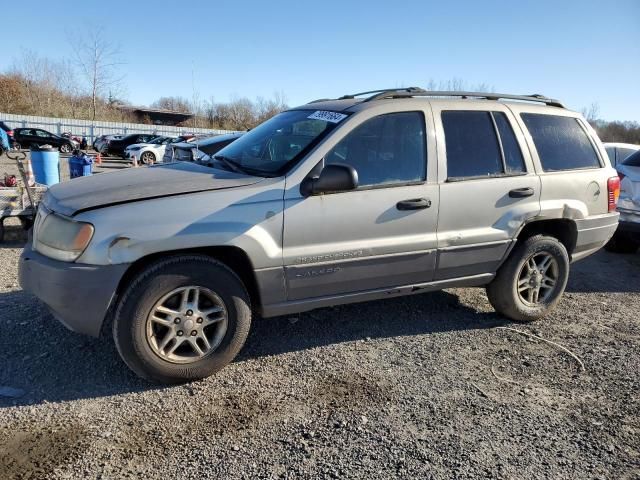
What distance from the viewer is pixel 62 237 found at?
3139 millimetres

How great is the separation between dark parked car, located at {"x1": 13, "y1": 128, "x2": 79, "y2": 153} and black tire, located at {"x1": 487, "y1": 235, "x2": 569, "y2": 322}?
2935cm

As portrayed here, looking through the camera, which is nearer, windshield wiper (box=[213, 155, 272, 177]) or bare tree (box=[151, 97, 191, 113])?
windshield wiper (box=[213, 155, 272, 177])

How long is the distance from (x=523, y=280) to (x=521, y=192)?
2.73ft

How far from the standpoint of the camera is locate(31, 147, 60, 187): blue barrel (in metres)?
8.41

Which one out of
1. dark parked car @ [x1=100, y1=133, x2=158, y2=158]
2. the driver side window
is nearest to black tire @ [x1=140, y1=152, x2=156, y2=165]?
dark parked car @ [x1=100, y1=133, x2=158, y2=158]

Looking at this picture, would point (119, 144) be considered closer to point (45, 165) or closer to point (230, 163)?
point (45, 165)

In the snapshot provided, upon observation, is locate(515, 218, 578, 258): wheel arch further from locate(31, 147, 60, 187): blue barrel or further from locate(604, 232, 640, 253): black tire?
locate(31, 147, 60, 187): blue barrel

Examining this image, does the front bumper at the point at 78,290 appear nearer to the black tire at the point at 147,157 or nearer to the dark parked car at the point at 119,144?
the black tire at the point at 147,157

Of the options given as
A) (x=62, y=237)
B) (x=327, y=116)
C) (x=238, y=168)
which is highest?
(x=327, y=116)

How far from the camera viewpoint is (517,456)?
2.77 m

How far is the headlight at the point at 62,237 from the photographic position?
304 centimetres

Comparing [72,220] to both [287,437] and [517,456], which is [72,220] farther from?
[517,456]

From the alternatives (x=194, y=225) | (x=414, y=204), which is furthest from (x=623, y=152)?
(x=194, y=225)

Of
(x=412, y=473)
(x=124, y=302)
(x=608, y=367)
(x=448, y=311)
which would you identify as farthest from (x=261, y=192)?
(x=608, y=367)
